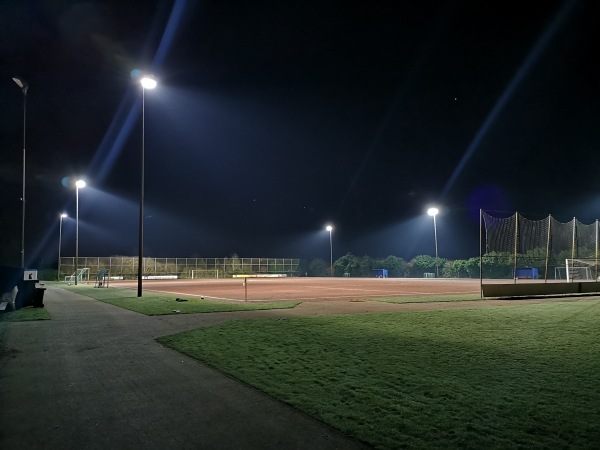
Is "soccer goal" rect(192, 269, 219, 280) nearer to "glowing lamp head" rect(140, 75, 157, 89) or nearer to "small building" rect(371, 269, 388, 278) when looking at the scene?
"small building" rect(371, 269, 388, 278)

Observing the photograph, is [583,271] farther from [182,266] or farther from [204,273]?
[182,266]

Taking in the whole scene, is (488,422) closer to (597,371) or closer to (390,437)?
(390,437)

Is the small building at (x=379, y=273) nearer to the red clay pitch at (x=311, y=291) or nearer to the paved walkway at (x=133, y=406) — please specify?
the red clay pitch at (x=311, y=291)

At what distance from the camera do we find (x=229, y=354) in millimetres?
7527

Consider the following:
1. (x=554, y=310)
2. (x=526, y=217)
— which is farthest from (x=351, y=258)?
(x=554, y=310)

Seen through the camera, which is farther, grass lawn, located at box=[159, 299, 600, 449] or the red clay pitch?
the red clay pitch

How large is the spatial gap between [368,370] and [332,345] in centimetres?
198

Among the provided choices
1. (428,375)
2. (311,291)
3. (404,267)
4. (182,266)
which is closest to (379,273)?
(404,267)

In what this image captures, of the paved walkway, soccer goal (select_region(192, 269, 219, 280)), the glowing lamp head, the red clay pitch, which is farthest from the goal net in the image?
soccer goal (select_region(192, 269, 219, 280))

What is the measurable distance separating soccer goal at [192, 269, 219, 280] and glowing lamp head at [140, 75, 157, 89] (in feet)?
171

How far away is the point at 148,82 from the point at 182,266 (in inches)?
2093

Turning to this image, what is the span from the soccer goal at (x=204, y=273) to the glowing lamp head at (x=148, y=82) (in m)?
52.2

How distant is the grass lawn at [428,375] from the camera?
4027 millimetres

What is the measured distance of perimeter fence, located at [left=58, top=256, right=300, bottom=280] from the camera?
6253cm
